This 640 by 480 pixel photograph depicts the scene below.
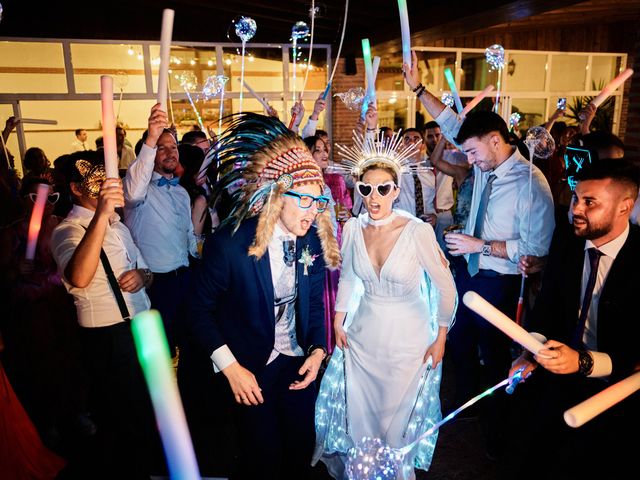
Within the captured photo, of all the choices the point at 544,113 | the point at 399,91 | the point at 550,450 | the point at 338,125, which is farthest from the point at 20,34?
the point at 544,113

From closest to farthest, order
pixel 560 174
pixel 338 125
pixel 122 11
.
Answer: pixel 560 174
pixel 122 11
pixel 338 125

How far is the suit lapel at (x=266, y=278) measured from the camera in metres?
2.42

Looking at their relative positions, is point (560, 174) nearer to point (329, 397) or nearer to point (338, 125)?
point (329, 397)

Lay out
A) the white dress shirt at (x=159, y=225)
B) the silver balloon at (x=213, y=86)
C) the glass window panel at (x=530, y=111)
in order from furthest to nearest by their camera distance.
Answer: the glass window panel at (x=530, y=111), the silver balloon at (x=213, y=86), the white dress shirt at (x=159, y=225)

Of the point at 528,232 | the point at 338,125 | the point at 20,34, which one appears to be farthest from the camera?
the point at 338,125

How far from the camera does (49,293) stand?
3516 millimetres

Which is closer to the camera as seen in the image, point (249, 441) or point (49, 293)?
point (249, 441)

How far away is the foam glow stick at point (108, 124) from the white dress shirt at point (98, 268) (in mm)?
797

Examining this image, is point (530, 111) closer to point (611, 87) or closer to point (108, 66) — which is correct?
point (108, 66)

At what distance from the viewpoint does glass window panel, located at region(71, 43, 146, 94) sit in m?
→ 10.5

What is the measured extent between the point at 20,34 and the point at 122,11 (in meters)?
2.17

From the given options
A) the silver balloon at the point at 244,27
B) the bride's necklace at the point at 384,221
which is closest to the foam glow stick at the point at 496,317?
the bride's necklace at the point at 384,221

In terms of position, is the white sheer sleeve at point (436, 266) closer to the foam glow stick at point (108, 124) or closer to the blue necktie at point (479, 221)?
the blue necktie at point (479, 221)

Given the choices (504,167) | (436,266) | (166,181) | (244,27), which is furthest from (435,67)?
(436,266)
